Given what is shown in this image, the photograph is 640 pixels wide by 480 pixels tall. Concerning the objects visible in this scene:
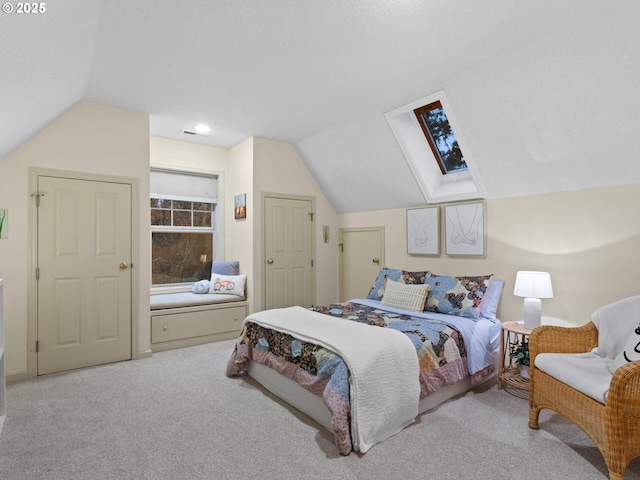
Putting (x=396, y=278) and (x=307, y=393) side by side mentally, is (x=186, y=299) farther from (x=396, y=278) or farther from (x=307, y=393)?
(x=396, y=278)

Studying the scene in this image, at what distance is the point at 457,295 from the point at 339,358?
1.57 metres

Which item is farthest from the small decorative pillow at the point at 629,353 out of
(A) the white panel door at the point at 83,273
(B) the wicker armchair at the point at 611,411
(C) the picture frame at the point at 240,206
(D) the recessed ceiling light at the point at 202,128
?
(D) the recessed ceiling light at the point at 202,128

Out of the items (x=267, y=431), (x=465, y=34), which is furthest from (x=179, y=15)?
(x=267, y=431)

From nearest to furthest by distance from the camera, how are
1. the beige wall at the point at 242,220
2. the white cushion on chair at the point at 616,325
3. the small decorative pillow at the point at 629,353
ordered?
the small decorative pillow at the point at 629,353, the white cushion on chair at the point at 616,325, the beige wall at the point at 242,220

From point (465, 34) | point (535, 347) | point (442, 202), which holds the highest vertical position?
point (465, 34)

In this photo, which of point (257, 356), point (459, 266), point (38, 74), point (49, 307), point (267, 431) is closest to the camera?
point (38, 74)

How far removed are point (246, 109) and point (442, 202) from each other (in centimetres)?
237

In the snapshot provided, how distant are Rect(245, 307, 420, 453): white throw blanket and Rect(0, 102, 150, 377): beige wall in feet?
7.04

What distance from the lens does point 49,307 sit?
10.9 ft

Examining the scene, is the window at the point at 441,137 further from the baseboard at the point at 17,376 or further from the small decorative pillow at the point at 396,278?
the baseboard at the point at 17,376

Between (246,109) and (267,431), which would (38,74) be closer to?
(246,109)

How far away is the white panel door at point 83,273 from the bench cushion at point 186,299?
39cm

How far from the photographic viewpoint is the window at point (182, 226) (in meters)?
4.70

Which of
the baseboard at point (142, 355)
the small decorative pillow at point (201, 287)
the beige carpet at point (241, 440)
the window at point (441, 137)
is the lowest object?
the beige carpet at point (241, 440)
